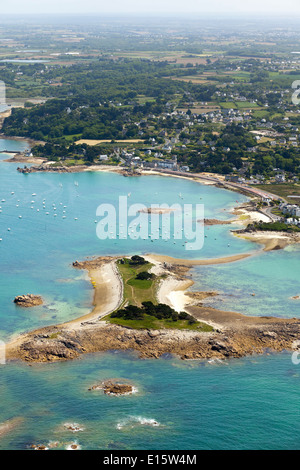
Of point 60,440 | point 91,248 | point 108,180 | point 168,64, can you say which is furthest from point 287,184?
point 168,64

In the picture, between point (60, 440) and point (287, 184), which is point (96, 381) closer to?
point (60, 440)

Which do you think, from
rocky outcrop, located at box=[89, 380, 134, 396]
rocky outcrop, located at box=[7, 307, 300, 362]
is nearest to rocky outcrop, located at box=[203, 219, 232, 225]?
rocky outcrop, located at box=[7, 307, 300, 362]

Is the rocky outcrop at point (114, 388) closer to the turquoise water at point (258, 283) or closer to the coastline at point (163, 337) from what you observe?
the coastline at point (163, 337)

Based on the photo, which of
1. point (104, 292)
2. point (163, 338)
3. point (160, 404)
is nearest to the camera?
point (160, 404)

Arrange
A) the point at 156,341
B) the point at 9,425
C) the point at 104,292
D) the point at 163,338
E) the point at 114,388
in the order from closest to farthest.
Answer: the point at 9,425 < the point at 114,388 < the point at 156,341 < the point at 163,338 < the point at 104,292

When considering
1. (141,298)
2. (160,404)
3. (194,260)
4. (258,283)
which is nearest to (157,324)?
(141,298)

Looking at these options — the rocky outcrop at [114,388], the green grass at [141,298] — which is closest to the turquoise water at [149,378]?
the rocky outcrop at [114,388]

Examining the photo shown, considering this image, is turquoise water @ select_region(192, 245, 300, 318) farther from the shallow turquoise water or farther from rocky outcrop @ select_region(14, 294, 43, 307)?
rocky outcrop @ select_region(14, 294, 43, 307)

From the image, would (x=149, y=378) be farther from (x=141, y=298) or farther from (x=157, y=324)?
(x=141, y=298)
